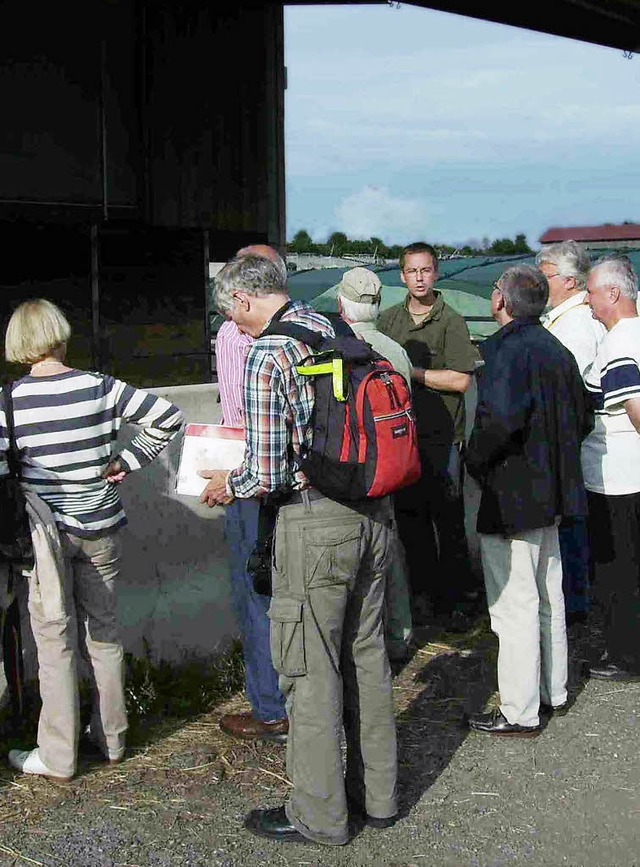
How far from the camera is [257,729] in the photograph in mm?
5359

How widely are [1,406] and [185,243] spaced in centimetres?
1351

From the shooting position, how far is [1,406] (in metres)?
4.66

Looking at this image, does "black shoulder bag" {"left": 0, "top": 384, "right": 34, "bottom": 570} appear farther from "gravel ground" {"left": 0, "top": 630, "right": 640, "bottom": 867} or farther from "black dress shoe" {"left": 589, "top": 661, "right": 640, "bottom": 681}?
"black dress shoe" {"left": 589, "top": 661, "right": 640, "bottom": 681}

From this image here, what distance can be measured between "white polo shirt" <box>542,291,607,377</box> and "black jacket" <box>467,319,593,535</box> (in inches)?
48.3

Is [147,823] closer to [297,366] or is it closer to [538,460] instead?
[297,366]

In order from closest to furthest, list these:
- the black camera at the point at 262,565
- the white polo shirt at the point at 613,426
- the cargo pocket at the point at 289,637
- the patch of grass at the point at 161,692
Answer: the cargo pocket at the point at 289,637, the black camera at the point at 262,565, the patch of grass at the point at 161,692, the white polo shirt at the point at 613,426

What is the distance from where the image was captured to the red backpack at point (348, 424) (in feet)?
13.7

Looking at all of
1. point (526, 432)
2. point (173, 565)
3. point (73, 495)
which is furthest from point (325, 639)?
point (173, 565)

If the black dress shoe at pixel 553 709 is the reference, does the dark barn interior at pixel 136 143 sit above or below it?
above

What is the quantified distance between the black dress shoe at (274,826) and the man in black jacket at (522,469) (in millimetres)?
1389

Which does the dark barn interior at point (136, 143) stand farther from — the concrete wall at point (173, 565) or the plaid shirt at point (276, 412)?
the plaid shirt at point (276, 412)

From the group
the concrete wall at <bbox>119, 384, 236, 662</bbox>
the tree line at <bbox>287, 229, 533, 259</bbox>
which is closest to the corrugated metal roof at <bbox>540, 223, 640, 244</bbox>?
the tree line at <bbox>287, 229, 533, 259</bbox>

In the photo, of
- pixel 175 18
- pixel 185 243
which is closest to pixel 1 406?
pixel 175 18

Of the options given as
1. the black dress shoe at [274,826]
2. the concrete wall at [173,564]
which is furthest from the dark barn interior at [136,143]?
the black dress shoe at [274,826]
